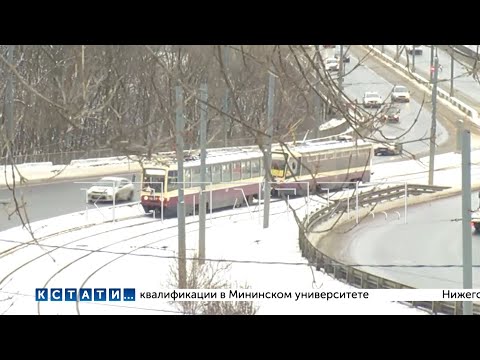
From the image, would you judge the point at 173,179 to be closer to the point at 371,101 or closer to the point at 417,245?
the point at 417,245

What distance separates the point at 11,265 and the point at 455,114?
5756 mm

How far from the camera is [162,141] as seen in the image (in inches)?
79.5

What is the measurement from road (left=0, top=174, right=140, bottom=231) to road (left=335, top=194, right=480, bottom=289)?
3.33 m

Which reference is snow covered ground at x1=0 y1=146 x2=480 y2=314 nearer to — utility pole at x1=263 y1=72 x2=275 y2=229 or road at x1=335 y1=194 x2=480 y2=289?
utility pole at x1=263 y1=72 x2=275 y2=229

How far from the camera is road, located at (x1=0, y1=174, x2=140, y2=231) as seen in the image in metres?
10.9

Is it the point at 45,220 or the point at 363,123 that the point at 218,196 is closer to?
the point at 45,220

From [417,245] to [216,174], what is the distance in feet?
9.25

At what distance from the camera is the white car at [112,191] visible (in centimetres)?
1174

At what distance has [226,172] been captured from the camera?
38.4 ft

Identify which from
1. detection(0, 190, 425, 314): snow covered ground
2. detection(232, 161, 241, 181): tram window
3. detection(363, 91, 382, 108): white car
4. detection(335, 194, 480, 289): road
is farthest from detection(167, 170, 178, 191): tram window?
detection(363, 91, 382, 108): white car

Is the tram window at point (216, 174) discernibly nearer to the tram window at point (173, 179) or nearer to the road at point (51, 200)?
the tram window at point (173, 179)

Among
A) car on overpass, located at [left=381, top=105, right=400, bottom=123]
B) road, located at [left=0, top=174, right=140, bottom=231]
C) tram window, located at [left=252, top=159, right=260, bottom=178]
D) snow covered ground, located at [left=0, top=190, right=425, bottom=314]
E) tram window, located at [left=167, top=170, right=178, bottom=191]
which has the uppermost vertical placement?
car on overpass, located at [left=381, top=105, right=400, bottom=123]

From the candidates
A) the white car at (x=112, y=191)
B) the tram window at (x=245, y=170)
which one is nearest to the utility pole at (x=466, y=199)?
the tram window at (x=245, y=170)

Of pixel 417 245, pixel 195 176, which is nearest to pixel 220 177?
pixel 195 176
